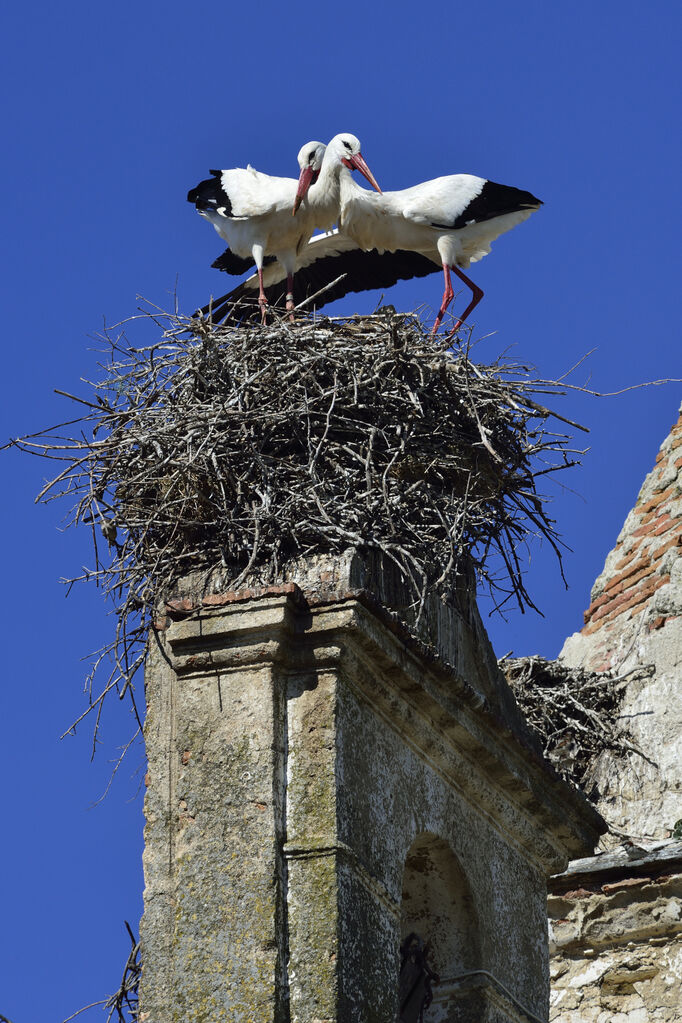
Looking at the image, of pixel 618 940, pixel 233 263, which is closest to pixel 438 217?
pixel 233 263

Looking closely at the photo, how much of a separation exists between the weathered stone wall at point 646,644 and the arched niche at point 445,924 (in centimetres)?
228

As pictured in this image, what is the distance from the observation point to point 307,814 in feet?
14.7

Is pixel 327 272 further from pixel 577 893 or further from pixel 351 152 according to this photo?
pixel 577 893

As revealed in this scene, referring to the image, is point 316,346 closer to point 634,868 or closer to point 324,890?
point 324,890

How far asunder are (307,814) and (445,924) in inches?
40.3

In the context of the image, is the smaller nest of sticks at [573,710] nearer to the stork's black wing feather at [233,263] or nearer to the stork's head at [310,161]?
the stork's black wing feather at [233,263]

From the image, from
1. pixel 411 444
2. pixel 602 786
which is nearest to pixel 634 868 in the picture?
pixel 602 786

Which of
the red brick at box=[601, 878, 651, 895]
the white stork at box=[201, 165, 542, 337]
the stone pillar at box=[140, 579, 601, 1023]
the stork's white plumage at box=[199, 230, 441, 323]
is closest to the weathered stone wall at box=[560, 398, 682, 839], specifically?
the red brick at box=[601, 878, 651, 895]

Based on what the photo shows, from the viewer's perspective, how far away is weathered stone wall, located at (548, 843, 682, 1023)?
6.80m

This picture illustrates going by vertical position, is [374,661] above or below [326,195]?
below

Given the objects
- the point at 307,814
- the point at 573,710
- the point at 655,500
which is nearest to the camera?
the point at 307,814

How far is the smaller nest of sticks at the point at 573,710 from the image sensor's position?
7.85 metres

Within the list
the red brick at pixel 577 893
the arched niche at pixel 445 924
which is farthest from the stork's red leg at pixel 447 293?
the arched niche at pixel 445 924

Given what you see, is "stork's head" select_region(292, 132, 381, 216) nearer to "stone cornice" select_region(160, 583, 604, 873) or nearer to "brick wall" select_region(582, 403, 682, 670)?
"brick wall" select_region(582, 403, 682, 670)
